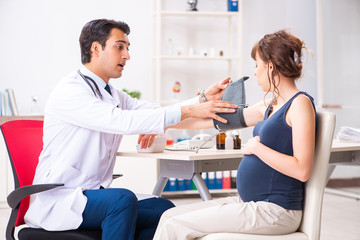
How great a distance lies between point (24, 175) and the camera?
1.90 meters

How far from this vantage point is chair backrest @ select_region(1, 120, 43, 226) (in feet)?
6.03

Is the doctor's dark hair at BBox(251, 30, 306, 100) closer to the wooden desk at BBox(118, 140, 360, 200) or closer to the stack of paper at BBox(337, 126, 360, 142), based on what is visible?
the wooden desk at BBox(118, 140, 360, 200)

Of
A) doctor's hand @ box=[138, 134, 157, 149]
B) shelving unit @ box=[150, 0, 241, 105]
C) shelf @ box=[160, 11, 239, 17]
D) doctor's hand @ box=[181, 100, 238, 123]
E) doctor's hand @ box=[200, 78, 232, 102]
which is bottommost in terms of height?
doctor's hand @ box=[138, 134, 157, 149]

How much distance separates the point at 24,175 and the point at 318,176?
1.16 metres

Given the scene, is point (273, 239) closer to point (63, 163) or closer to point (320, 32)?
point (63, 163)

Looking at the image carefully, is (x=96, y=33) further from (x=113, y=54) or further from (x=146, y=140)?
(x=146, y=140)

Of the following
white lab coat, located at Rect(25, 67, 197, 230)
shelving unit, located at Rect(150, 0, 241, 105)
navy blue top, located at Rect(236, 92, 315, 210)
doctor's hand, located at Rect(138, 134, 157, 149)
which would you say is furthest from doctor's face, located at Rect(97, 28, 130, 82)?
shelving unit, located at Rect(150, 0, 241, 105)

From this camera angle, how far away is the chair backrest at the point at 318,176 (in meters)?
1.52

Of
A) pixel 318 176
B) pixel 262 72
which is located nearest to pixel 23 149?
pixel 262 72

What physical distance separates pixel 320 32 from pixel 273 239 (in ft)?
13.5

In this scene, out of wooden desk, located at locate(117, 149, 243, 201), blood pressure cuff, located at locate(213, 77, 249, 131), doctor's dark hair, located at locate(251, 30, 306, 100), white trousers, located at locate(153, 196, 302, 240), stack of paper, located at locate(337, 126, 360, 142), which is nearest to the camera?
white trousers, located at locate(153, 196, 302, 240)

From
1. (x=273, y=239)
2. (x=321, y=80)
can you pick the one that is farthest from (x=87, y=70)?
(x=321, y=80)

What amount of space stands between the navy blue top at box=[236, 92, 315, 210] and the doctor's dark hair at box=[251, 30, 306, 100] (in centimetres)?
13

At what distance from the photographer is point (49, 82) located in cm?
501
